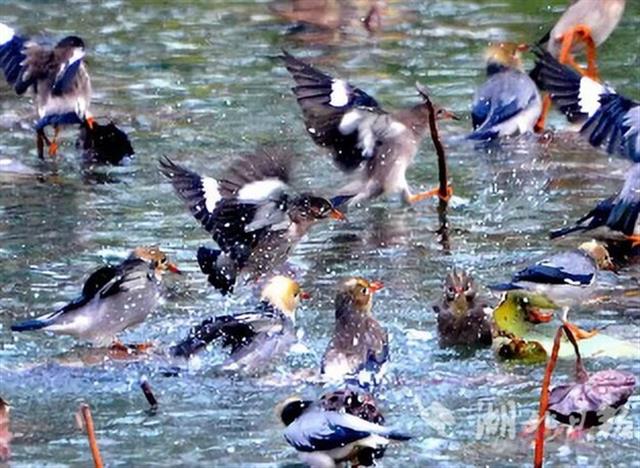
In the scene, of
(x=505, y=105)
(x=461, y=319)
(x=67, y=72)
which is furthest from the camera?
(x=67, y=72)

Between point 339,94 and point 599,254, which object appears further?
point 339,94

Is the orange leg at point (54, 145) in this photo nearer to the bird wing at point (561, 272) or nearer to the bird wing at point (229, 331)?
the bird wing at point (229, 331)

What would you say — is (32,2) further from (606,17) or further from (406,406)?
(406,406)

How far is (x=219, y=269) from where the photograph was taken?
8.71 metres

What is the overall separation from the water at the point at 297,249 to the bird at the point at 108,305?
0.13m

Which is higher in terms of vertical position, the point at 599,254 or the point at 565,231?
the point at 599,254

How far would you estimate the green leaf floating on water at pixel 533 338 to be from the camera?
7484 mm

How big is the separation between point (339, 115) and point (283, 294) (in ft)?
7.29

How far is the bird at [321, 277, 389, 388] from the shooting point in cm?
730

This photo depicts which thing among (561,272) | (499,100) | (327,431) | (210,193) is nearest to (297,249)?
(210,193)

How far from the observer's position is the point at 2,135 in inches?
Answer: 463

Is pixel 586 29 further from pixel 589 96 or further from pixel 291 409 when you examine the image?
pixel 291 409

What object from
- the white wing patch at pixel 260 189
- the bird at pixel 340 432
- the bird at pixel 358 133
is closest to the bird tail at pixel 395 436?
the bird at pixel 340 432

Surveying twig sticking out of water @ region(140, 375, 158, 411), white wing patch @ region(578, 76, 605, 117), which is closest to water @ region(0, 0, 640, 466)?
twig sticking out of water @ region(140, 375, 158, 411)
